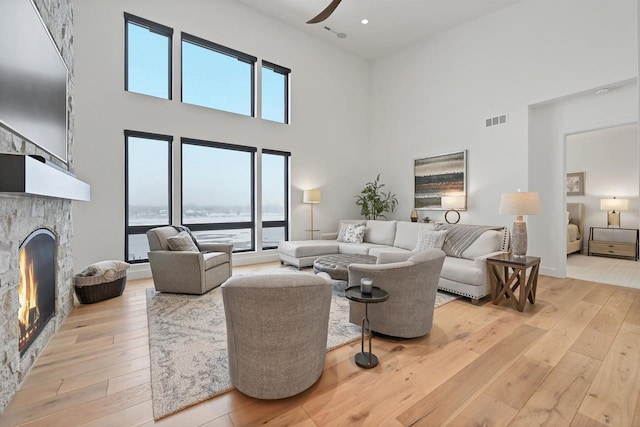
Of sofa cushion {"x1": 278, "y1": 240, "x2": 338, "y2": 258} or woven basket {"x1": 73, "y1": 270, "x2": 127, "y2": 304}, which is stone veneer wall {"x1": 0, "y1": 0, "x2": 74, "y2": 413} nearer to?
woven basket {"x1": 73, "y1": 270, "x2": 127, "y2": 304}

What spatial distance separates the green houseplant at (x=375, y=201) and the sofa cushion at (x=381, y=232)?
1038 millimetres

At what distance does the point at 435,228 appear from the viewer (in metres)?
4.52

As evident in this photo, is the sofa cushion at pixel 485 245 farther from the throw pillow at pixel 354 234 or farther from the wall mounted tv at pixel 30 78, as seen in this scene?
the wall mounted tv at pixel 30 78

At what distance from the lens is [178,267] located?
3.56 meters

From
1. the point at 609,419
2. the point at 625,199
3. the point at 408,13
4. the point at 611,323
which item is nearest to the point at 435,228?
the point at 611,323

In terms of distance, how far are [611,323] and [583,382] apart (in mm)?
1454

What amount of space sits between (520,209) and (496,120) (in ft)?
8.32

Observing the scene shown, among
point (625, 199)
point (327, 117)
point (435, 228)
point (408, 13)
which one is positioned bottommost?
point (435, 228)

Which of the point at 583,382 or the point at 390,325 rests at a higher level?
the point at 390,325

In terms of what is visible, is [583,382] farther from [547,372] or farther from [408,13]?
[408,13]

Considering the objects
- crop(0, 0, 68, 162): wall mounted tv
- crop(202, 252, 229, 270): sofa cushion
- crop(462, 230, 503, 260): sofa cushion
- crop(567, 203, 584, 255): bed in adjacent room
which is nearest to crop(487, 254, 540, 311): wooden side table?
crop(462, 230, 503, 260): sofa cushion

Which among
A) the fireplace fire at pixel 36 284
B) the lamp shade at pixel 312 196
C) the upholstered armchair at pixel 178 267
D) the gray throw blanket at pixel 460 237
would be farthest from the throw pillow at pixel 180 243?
the gray throw blanket at pixel 460 237

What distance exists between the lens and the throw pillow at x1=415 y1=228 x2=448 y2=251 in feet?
13.8

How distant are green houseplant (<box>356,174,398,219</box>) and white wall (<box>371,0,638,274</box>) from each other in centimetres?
28
